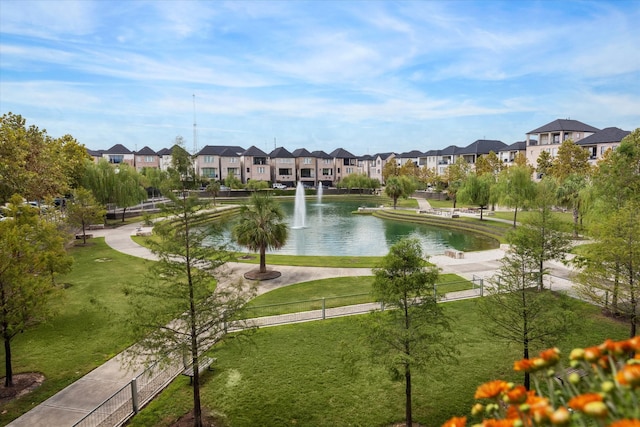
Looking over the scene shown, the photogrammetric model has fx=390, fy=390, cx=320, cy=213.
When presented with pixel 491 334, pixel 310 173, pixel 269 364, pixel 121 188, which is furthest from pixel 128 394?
pixel 310 173

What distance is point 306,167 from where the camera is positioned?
117 metres

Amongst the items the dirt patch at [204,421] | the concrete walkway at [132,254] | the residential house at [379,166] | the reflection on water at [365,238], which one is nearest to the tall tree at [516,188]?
the reflection on water at [365,238]

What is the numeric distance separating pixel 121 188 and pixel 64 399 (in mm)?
40145

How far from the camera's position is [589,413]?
2.46 meters

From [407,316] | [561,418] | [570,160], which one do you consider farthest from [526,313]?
[570,160]

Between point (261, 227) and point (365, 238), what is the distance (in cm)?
1865

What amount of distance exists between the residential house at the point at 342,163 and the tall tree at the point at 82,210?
90911 millimetres

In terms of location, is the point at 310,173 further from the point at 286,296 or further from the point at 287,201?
the point at 286,296

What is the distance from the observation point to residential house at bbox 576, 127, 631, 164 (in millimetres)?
68562

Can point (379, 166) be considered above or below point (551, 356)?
above

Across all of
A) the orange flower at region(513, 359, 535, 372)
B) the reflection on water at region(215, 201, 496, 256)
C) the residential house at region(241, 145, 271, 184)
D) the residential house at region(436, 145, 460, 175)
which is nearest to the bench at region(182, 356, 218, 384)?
the orange flower at region(513, 359, 535, 372)

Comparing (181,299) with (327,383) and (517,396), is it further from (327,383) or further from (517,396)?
(517,396)

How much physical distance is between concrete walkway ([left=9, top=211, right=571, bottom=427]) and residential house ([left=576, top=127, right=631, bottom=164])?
5263 cm

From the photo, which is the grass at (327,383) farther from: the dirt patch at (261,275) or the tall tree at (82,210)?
the tall tree at (82,210)
